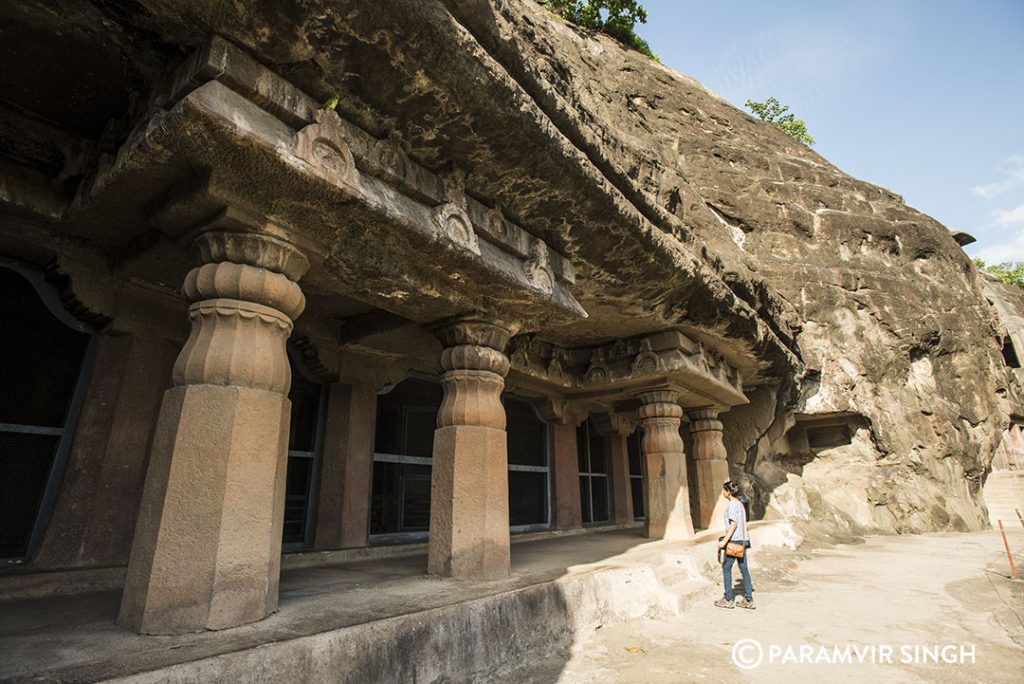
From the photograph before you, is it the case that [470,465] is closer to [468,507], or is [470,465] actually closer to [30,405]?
[468,507]

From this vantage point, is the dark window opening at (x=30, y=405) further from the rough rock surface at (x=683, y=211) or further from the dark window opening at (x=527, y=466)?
the dark window opening at (x=527, y=466)

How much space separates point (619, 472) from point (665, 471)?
2.59 metres

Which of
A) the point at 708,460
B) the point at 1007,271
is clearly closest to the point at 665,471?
the point at 708,460

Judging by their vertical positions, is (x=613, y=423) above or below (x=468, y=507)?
above

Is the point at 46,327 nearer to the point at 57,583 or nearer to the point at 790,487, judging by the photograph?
the point at 57,583

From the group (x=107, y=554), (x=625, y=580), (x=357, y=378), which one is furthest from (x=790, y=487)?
(x=107, y=554)

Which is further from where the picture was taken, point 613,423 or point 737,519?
point 613,423

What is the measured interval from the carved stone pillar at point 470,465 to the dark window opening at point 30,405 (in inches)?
98.5

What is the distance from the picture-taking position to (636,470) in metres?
10.2

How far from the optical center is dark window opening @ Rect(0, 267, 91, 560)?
3.30 m

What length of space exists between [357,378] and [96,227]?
7.91ft

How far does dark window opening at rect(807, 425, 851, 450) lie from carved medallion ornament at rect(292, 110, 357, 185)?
1315 cm

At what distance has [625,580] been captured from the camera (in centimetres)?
434

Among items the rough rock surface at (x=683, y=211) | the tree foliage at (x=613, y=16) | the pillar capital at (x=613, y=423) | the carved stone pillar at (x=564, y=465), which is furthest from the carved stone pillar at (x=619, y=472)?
the tree foliage at (x=613, y=16)
